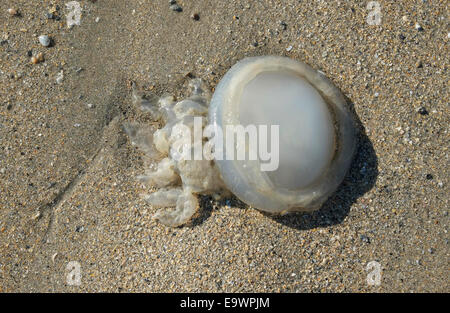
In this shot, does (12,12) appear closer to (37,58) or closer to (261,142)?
(37,58)

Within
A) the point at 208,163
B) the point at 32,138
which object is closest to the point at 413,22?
the point at 208,163

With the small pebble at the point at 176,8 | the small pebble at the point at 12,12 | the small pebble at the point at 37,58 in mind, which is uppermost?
the small pebble at the point at 12,12

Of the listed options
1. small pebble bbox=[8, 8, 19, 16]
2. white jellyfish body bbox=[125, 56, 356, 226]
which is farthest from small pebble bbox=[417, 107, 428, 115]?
small pebble bbox=[8, 8, 19, 16]

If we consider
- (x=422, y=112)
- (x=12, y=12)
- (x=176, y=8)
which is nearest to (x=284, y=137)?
(x=422, y=112)

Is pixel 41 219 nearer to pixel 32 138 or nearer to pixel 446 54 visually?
pixel 32 138

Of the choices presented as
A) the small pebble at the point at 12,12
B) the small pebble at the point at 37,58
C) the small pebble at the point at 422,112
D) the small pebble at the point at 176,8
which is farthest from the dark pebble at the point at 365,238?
the small pebble at the point at 12,12

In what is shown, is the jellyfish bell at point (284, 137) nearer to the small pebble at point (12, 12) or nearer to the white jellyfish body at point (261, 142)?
the white jellyfish body at point (261, 142)
